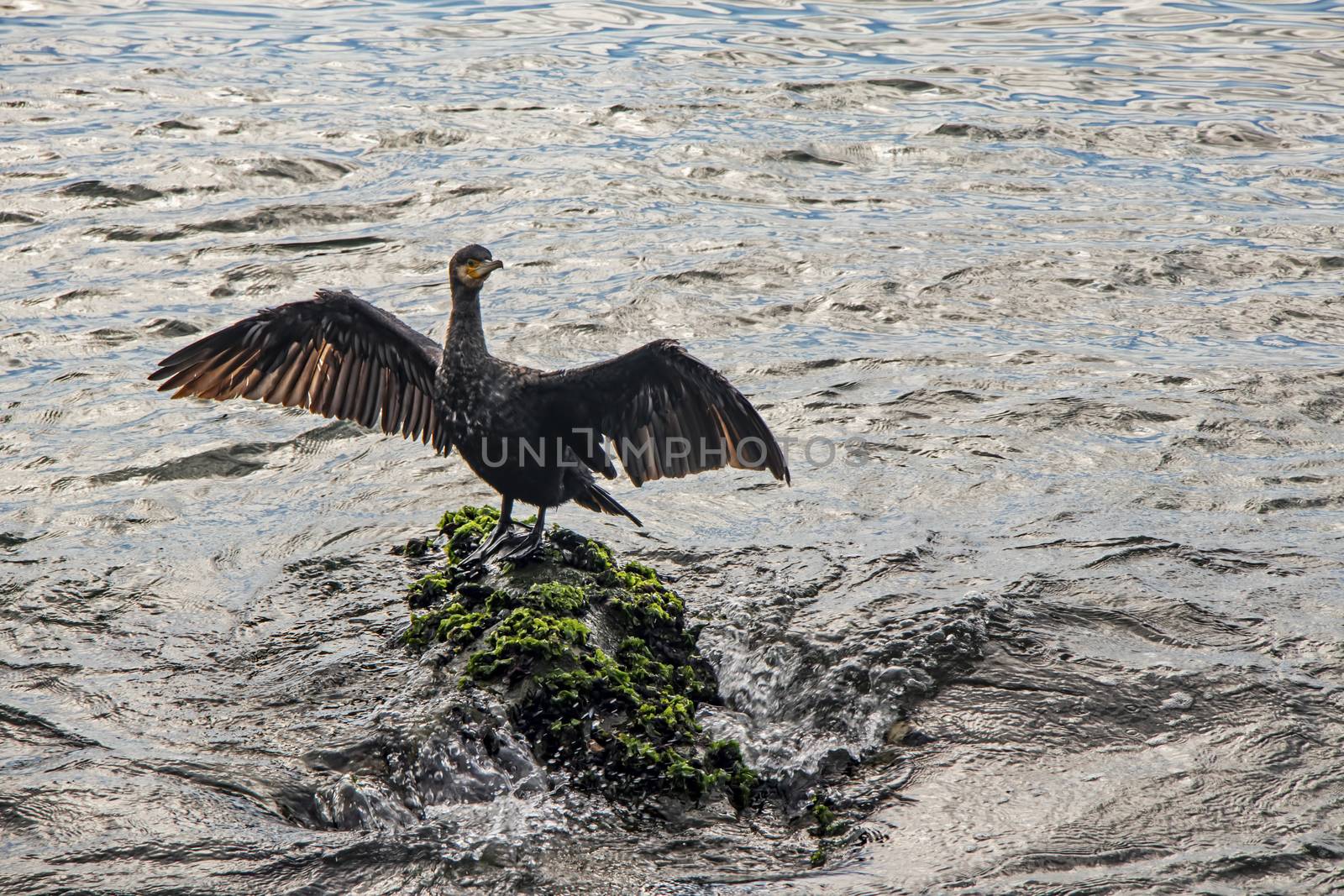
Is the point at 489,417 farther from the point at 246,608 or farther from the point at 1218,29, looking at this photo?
the point at 1218,29

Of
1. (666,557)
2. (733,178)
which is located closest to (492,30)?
(733,178)

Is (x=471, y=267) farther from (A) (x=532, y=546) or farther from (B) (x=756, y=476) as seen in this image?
(B) (x=756, y=476)

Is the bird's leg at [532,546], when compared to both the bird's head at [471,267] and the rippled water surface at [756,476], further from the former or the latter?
the bird's head at [471,267]

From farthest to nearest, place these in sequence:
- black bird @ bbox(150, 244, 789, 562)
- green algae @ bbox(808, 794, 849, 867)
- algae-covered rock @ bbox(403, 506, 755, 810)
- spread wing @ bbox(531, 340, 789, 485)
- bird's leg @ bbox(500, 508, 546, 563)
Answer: bird's leg @ bbox(500, 508, 546, 563)
black bird @ bbox(150, 244, 789, 562)
spread wing @ bbox(531, 340, 789, 485)
algae-covered rock @ bbox(403, 506, 755, 810)
green algae @ bbox(808, 794, 849, 867)

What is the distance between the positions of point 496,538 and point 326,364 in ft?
4.41

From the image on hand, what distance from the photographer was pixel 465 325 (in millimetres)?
6145

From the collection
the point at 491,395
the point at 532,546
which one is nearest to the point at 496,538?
the point at 532,546

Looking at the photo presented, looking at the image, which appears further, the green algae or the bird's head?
the bird's head

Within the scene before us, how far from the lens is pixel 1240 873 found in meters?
4.74

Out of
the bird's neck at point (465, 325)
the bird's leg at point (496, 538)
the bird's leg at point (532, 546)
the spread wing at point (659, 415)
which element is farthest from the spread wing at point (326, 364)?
Answer: the spread wing at point (659, 415)

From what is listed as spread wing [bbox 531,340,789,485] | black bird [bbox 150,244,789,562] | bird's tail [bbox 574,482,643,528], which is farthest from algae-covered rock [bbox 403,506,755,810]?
spread wing [bbox 531,340,789,485]

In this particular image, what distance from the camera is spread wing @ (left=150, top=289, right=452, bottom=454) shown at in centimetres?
654

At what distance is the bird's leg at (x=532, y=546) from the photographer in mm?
6102

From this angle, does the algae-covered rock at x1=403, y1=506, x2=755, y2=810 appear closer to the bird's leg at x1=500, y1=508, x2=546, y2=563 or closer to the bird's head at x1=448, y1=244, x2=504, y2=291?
the bird's leg at x1=500, y1=508, x2=546, y2=563
